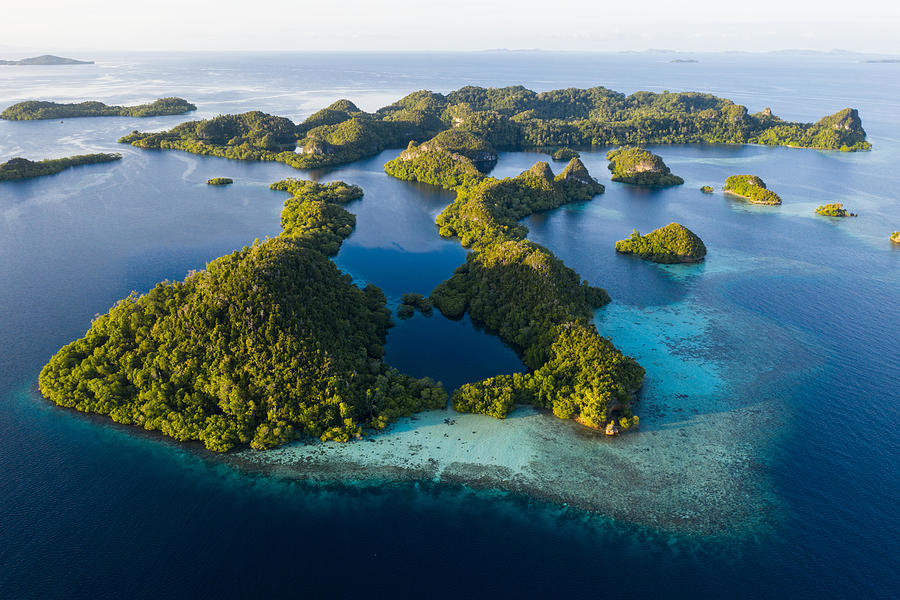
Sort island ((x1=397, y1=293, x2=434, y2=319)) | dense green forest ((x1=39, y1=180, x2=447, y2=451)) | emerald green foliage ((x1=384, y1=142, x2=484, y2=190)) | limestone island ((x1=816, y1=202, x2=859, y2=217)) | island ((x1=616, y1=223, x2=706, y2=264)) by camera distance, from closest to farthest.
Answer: dense green forest ((x1=39, y1=180, x2=447, y2=451)) → island ((x1=397, y1=293, x2=434, y2=319)) → island ((x1=616, y1=223, x2=706, y2=264)) → limestone island ((x1=816, y1=202, x2=859, y2=217)) → emerald green foliage ((x1=384, y1=142, x2=484, y2=190))

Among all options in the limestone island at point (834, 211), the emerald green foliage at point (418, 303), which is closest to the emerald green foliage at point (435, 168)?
the emerald green foliage at point (418, 303)

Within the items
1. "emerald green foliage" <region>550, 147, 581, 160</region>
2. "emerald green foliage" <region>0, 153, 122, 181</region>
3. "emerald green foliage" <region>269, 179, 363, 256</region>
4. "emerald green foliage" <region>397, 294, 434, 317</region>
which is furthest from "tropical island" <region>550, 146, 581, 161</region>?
"emerald green foliage" <region>0, 153, 122, 181</region>

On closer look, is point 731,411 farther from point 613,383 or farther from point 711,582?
point 711,582

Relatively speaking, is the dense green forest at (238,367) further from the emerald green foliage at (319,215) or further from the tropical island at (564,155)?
the tropical island at (564,155)

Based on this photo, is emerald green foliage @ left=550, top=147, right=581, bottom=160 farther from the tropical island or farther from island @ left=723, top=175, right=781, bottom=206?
island @ left=723, top=175, right=781, bottom=206

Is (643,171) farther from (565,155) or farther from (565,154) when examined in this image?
(565,154)

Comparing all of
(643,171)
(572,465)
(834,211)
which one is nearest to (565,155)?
(643,171)
